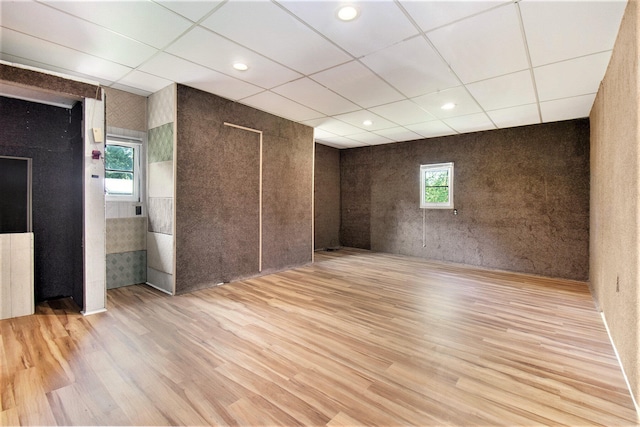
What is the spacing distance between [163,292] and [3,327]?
1.50 m

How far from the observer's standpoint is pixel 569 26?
8.25ft

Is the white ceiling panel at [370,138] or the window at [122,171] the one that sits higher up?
the white ceiling panel at [370,138]

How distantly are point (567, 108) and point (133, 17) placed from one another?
5783 millimetres

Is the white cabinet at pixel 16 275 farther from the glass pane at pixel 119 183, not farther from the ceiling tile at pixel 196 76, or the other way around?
the ceiling tile at pixel 196 76

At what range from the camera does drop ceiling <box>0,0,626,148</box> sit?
238 cm

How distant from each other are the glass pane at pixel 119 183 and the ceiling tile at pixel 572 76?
544 centimetres

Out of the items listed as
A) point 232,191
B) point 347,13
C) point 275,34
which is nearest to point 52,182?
point 232,191

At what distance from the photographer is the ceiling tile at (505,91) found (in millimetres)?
3592

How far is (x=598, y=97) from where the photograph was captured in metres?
3.85

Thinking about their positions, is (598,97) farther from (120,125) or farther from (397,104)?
(120,125)

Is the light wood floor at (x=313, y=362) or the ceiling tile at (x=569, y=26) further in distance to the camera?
the ceiling tile at (x=569, y=26)

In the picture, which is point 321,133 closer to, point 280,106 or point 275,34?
point 280,106

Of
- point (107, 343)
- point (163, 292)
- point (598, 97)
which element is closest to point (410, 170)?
point (598, 97)

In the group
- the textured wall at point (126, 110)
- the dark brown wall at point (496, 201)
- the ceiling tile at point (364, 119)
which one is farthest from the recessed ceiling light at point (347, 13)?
the dark brown wall at point (496, 201)
